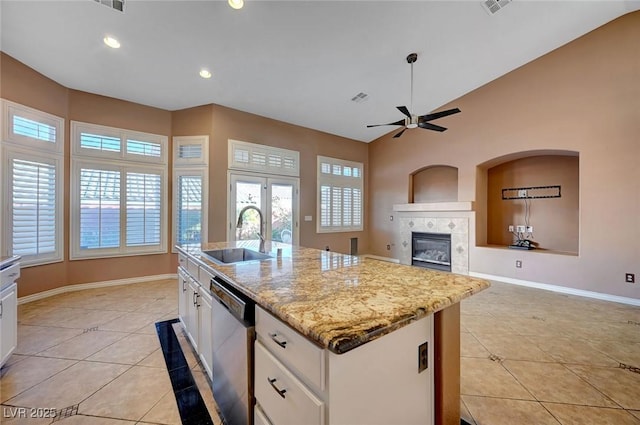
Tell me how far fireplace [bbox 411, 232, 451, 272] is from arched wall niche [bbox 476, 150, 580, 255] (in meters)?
0.68

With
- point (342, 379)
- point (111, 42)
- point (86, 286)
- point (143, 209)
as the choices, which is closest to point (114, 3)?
point (111, 42)

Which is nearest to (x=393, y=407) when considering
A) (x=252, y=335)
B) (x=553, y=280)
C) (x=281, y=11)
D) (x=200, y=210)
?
(x=252, y=335)

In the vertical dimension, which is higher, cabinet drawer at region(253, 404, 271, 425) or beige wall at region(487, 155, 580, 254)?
beige wall at region(487, 155, 580, 254)

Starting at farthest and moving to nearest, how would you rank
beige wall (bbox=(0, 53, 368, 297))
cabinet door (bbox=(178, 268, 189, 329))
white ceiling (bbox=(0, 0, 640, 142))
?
beige wall (bbox=(0, 53, 368, 297))
white ceiling (bbox=(0, 0, 640, 142))
cabinet door (bbox=(178, 268, 189, 329))

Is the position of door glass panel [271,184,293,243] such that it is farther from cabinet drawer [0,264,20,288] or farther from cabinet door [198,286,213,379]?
cabinet drawer [0,264,20,288]

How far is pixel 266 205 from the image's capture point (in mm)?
5348

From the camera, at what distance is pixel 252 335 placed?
123 cm

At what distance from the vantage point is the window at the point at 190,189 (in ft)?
15.4

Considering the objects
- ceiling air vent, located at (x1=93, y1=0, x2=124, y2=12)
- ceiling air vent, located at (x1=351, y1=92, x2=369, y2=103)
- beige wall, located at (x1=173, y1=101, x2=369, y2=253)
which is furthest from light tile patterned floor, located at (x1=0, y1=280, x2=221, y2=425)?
ceiling air vent, located at (x1=351, y1=92, x2=369, y2=103)

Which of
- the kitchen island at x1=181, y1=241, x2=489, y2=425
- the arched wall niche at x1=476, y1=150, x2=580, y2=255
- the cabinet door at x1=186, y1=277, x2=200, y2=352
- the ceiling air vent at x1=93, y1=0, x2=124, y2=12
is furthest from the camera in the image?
the arched wall niche at x1=476, y1=150, x2=580, y2=255

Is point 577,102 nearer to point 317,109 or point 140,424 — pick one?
point 317,109

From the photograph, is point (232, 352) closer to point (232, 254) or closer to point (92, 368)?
point (232, 254)

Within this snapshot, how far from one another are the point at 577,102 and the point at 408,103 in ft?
8.54

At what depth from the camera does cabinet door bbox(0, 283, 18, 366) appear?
74.2 inches
